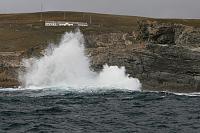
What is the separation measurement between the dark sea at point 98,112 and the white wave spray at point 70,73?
8.13 meters

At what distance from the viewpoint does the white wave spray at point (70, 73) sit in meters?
65.5

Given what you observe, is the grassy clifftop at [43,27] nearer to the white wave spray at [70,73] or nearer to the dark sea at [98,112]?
the white wave spray at [70,73]

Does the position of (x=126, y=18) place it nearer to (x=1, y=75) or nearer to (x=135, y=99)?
(x=1, y=75)

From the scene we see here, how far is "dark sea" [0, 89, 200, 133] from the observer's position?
32.8 metres

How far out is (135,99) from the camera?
50500 mm

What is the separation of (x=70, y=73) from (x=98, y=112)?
98.9ft

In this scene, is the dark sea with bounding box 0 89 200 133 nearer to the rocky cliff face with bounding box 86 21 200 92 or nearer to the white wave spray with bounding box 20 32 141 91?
the rocky cliff face with bounding box 86 21 200 92

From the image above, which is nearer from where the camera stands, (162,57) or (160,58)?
(160,58)

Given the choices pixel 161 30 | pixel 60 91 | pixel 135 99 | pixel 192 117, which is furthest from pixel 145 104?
pixel 161 30

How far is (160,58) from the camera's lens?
6250 centimetres

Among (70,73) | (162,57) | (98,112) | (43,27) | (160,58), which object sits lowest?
(70,73)

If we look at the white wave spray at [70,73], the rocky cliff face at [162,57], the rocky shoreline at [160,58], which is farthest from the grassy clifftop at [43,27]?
the rocky cliff face at [162,57]

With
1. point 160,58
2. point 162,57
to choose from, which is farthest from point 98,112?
point 162,57

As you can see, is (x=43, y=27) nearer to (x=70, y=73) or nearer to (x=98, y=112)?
(x=70, y=73)
